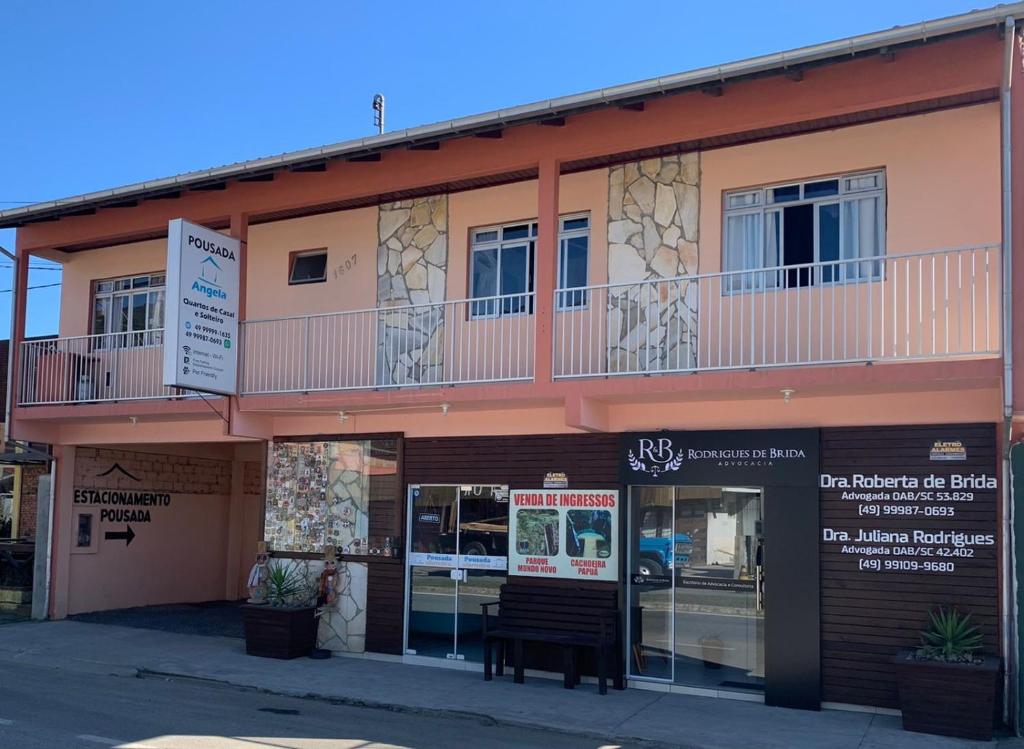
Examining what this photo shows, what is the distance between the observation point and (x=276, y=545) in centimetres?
1442

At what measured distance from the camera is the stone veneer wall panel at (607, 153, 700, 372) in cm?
1184

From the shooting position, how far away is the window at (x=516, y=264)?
1278cm

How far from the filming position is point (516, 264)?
13125 millimetres

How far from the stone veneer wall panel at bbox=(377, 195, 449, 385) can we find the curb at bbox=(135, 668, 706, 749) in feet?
13.4

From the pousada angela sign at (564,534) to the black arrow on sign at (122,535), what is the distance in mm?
8227

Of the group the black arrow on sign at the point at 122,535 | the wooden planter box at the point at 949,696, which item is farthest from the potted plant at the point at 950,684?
the black arrow on sign at the point at 122,535

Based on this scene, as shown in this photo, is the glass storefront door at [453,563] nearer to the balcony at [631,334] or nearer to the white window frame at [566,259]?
the balcony at [631,334]

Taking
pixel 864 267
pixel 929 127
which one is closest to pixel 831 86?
pixel 929 127

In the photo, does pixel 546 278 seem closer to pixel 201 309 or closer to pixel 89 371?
pixel 201 309

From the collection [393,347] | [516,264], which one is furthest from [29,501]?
[516,264]

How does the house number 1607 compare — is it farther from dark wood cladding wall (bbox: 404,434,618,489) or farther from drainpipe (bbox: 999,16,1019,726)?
drainpipe (bbox: 999,16,1019,726)

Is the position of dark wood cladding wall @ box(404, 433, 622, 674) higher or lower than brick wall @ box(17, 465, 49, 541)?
higher

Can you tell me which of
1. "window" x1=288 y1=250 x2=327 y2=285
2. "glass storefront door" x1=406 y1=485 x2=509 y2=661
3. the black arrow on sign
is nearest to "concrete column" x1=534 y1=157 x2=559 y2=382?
"glass storefront door" x1=406 y1=485 x2=509 y2=661

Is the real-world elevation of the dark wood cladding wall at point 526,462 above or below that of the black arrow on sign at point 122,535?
above
